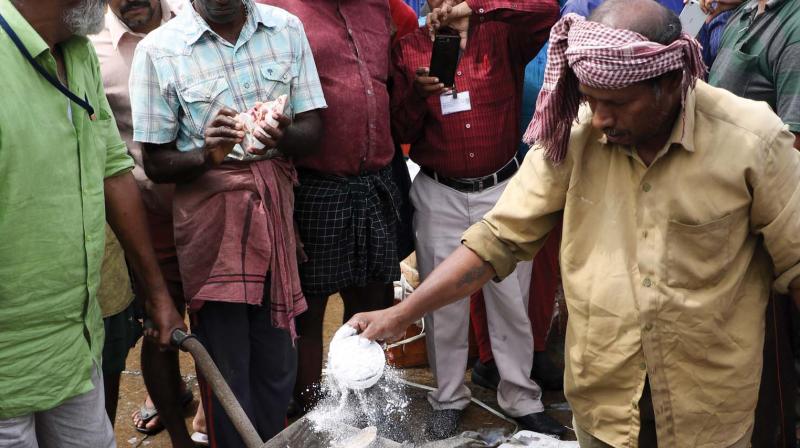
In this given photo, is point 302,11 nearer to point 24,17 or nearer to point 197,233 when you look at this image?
point 197,233

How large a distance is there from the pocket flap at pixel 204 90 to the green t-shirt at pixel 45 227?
59cm

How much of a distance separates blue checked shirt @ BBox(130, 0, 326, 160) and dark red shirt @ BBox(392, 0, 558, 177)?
0.72 metres

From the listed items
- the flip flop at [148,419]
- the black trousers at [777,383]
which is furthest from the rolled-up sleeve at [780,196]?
the flip flop at [148,419]

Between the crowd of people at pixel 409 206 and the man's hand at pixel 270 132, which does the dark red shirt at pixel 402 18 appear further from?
the man's hand at pixel 270 132

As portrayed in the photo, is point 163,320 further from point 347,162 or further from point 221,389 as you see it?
point 347,162

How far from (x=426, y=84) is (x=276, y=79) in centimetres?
81

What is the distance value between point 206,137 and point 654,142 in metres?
1.62

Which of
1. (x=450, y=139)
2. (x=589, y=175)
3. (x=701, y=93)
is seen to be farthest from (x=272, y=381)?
(x=701, y=93)

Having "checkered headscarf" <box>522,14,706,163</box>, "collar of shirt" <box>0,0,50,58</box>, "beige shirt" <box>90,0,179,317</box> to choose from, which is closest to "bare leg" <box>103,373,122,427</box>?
"beige shirt" <box>90,0,179,317</box>

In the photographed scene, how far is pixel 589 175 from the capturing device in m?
2.43

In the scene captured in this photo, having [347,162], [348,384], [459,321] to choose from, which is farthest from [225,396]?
[459,321]

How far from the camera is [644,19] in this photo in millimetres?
2162

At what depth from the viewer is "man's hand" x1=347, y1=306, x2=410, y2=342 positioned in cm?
253

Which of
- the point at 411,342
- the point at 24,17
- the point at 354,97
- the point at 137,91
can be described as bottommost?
the point at 411,342
